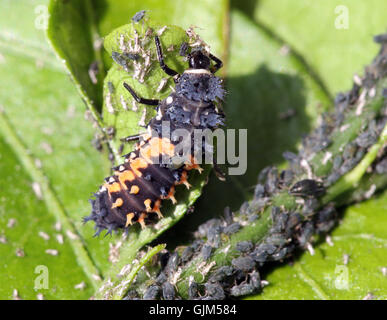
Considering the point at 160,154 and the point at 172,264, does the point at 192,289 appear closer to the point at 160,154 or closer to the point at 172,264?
the point at 172,264

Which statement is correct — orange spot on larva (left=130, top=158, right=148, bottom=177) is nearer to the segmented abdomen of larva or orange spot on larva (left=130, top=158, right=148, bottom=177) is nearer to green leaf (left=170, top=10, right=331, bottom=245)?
the segmented abdomen of larva

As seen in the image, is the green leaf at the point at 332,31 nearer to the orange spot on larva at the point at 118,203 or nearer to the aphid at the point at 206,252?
the aphid at the point at 206,252

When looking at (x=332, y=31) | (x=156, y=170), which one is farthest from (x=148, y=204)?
(x=332, y=31)

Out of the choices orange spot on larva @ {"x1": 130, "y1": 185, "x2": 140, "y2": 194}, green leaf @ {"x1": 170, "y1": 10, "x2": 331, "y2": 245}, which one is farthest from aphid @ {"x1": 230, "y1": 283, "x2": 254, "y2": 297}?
green leaf @ {"x1": 170, "y1": 10, "x2": 331, "y2": 245}

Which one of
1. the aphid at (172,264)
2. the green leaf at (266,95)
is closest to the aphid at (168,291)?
the aphid at (172,264)

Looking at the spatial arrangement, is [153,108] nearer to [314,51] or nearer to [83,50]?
[83,50]

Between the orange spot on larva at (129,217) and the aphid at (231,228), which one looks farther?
the aphid at (231,228)
